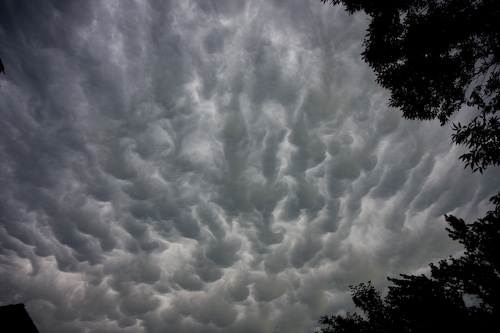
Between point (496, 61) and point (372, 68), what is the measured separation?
16.1 ft

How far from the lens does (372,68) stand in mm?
12078

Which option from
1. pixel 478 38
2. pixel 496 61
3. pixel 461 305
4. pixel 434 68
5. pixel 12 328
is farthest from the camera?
pixel 461 305

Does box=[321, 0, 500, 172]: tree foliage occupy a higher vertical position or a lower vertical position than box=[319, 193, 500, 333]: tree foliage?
higher

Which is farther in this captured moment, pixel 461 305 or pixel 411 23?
pixel 461 305

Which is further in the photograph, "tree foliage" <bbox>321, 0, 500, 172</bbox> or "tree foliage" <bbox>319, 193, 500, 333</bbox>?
"tree foliage" <bbox>319, 193, 500, 333</bbox>

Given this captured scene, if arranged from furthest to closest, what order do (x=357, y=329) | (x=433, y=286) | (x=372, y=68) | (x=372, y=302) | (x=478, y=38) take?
1. (x=372, y=302)
2. (x=357, y=329)
3. (x=433, y=286)
4. (x=372, y=68)
5. (x=478, y=38)

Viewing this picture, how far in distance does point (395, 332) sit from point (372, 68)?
31.8m

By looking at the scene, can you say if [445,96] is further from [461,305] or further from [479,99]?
[461,305]

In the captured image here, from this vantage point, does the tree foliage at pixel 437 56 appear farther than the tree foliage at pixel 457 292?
No

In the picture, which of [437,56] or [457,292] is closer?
[437,56]

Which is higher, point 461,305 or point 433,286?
point 433,286

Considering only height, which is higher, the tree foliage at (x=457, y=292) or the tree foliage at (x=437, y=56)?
the tree foliage at (x=437, y=56)

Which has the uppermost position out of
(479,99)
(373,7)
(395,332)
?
(373,7)

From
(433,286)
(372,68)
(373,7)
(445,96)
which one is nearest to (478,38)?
(445,96)
